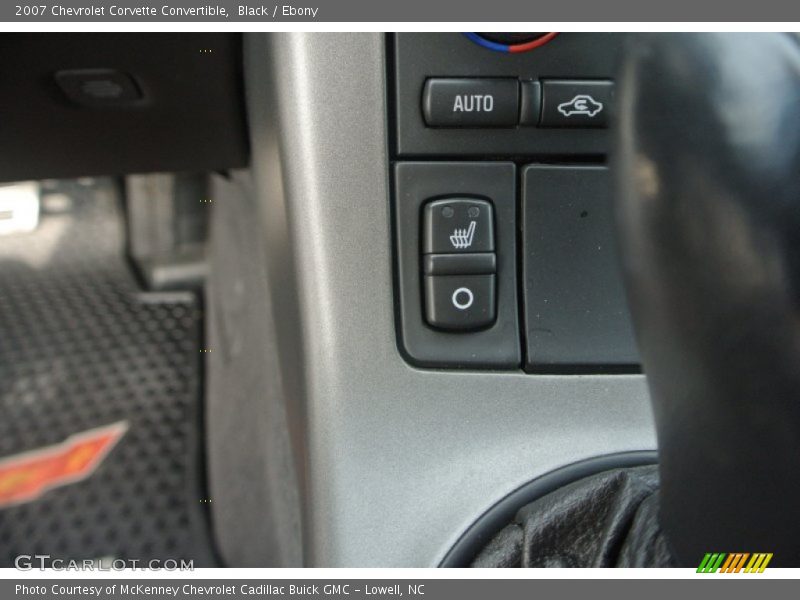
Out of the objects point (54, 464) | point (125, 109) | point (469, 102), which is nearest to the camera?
point (469, 102)

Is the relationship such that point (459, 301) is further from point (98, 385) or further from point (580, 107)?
point (98, 385)

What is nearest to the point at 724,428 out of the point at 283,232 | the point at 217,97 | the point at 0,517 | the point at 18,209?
the point at 283,232

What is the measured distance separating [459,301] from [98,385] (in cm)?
54

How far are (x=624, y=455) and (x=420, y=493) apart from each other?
120 millimetres

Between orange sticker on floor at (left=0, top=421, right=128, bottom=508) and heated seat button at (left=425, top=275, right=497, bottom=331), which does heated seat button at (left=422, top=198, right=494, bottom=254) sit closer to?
heated seat button at (left=425, top=275, right=497, bottom=331)

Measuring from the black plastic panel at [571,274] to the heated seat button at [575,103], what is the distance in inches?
1.0

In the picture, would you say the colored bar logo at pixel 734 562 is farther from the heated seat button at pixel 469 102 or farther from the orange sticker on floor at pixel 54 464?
the orange sticker on floor at pixel 54 464

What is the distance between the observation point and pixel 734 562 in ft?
1.05

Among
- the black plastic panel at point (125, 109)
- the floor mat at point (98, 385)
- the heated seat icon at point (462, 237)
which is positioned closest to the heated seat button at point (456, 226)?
the heated seat icon at point (462, 237)

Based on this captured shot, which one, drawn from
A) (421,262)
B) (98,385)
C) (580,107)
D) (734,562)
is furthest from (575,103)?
(98,385)

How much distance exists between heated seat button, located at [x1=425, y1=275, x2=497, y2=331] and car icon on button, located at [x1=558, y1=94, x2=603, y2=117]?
10cm

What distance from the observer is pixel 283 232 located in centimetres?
46

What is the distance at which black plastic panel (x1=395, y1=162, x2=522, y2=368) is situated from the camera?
45 centimetres
